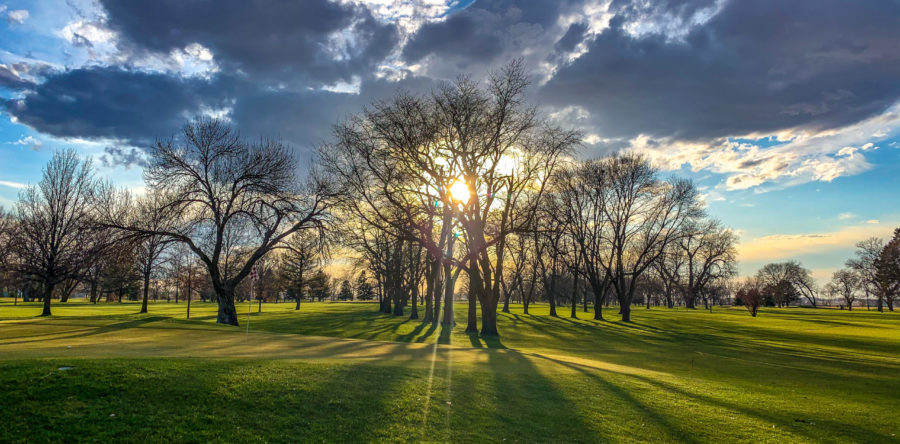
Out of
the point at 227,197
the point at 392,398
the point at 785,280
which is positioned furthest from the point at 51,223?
the point at 785,280

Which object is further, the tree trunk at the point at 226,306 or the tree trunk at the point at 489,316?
the tree trunk at the point at 226,306

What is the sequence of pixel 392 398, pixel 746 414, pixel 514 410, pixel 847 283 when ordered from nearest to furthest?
pixel 392 398
pixel 514 410
pixel 746 414
pixel 847 283

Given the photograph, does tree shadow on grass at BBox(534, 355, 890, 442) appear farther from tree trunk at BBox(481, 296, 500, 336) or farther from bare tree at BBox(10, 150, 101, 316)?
bare tree at BBox(10, 150, 101, 316)

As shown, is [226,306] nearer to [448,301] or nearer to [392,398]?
[448,301]

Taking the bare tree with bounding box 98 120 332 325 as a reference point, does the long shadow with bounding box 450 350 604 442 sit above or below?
below

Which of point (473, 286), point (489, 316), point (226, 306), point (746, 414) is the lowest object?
point (746, 414)

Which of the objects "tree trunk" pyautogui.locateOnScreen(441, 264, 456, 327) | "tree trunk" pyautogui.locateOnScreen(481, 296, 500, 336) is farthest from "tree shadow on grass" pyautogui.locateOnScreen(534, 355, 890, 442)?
"tree trunk" pyautogui.locateOnScreen(441, 264, 456, 327)

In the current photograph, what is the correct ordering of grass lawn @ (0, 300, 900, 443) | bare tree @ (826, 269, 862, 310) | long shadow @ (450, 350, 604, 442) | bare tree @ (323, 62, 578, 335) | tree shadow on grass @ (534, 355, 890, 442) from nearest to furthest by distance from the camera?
grass lawn @ (0, 300, 900, 443) → long shadow @ (450, 350, 604, 442) → tree shadow on grass @ (534, 355, 890, 442) → bare tree @ (323, 62, 578, 335) → bare tree @ (826, 269, 862, 310)

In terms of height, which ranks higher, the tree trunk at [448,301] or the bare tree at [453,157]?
the bare tree at [453,157]

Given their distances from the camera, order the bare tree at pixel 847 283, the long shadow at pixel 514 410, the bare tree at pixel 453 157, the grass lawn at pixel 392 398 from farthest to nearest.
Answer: the bare tree at pixel 847 283
the bare tree at pixel 453 157
the long shadow at pixel 514 410
the grass lawn at pixel 392 398

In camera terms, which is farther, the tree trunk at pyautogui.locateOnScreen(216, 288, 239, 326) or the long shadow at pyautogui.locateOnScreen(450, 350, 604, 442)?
the tree trunk at pyautogui.locateOnScreen(216, 288, 239, 326)

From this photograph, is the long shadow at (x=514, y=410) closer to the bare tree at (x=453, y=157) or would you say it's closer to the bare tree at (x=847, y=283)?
the bare tree at (x=453, y=157)

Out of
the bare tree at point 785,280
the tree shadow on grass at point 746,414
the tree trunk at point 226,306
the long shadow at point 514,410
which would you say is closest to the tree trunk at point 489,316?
the tree shadow on grass at point 746,414

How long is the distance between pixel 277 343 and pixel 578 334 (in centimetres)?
2190
